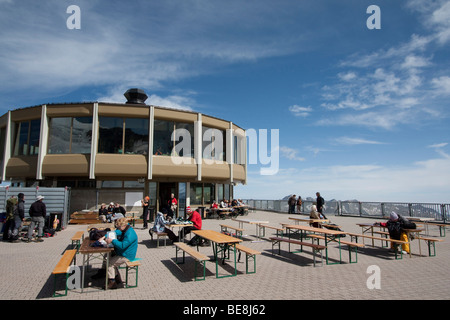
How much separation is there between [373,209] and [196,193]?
45.5ft

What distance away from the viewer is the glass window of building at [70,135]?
18109 mm

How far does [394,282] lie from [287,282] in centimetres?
230

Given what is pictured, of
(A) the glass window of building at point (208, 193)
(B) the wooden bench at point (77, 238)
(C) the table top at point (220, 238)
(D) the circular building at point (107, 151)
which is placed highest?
(D) the circular building at point (107, 151)

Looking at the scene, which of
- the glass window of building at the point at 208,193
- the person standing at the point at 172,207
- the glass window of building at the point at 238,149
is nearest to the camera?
the person standing at the point at 172,207

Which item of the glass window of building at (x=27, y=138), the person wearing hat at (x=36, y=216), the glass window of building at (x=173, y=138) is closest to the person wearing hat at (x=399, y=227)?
the person wearing hat at (x=36, y=216)

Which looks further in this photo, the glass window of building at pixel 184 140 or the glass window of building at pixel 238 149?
the glass window of building at pixel 238 149

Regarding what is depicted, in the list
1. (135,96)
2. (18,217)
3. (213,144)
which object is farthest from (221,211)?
(18,217)

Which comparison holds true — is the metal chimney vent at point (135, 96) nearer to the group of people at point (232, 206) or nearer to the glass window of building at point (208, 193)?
the glass window of building at point (208, 193)

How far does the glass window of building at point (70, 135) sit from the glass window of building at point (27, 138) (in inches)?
41.3

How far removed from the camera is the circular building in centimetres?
1795

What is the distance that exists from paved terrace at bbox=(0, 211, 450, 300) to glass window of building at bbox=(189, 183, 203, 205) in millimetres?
11929

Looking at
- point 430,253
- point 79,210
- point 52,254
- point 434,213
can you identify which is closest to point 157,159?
point 79,210
